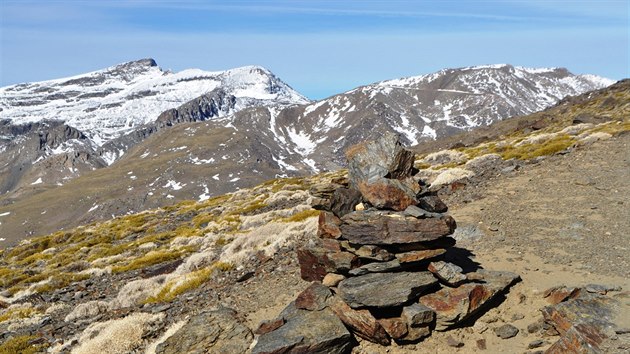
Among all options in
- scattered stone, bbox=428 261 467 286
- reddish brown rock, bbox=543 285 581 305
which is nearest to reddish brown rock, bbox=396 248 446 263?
scattered stone, bbox=428 261 467 286

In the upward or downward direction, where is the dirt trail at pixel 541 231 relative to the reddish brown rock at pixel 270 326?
upward

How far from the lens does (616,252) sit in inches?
741

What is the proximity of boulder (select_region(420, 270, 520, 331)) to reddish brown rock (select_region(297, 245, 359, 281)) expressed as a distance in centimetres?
299

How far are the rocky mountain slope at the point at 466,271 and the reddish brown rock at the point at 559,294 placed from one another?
0.05 meters

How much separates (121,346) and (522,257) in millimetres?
17331

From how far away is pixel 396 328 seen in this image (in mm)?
15141

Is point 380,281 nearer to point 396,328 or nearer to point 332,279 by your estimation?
point 396,328

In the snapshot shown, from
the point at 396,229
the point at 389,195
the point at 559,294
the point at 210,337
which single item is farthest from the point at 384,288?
the point at 210,337

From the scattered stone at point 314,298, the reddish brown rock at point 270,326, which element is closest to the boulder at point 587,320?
the scattered stone at point 314,298

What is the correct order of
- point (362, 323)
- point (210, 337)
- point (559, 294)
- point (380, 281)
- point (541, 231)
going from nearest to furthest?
1. point (362, 323)
2. point (559, 294)
3. point (380, 281)
4. point (210, 337)
5. point (541, 231)

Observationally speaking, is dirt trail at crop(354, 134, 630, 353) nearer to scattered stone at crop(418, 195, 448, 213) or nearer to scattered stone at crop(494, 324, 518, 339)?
scattered stone at crop(494, 324, 518, 339)

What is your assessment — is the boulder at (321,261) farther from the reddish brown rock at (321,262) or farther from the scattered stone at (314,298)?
the scattered stone at (314,298)

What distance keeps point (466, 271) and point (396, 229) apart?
3868mm

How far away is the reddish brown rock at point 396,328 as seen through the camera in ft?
49.6
